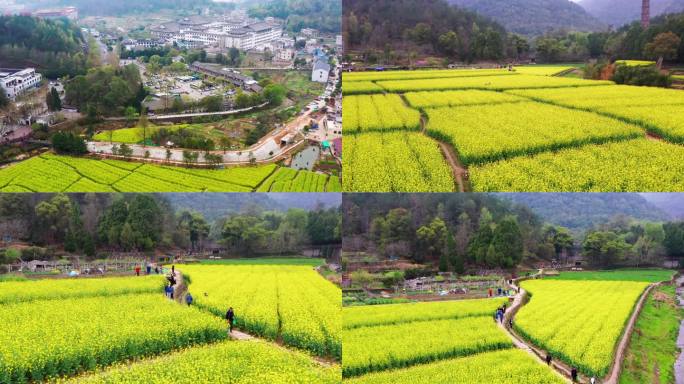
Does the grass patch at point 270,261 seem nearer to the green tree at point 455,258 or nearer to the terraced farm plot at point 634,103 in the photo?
the green tree at point 455,258

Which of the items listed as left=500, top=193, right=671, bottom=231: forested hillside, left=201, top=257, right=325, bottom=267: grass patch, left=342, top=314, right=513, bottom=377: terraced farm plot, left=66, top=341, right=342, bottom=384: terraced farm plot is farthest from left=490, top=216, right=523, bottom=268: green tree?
left=66, top=341, right=342, bottom=384: terraced farm plot

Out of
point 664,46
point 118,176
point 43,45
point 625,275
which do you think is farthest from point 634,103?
point 43,45

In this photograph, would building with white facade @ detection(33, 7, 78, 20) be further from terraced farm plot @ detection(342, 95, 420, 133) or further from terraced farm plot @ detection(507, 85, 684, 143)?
terraced farm plot @ detection(507, 85, 684, 143)

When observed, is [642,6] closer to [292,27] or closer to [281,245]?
[292,27]

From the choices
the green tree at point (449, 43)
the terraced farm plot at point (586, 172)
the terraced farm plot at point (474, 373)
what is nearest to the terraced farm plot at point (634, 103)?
the terraced farm plot at point (586, 172)

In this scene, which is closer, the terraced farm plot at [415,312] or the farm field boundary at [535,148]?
the farm field boundary at [535,148]

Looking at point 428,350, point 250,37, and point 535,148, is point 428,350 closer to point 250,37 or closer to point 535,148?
point 535,148

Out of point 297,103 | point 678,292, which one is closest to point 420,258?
point 678,292
